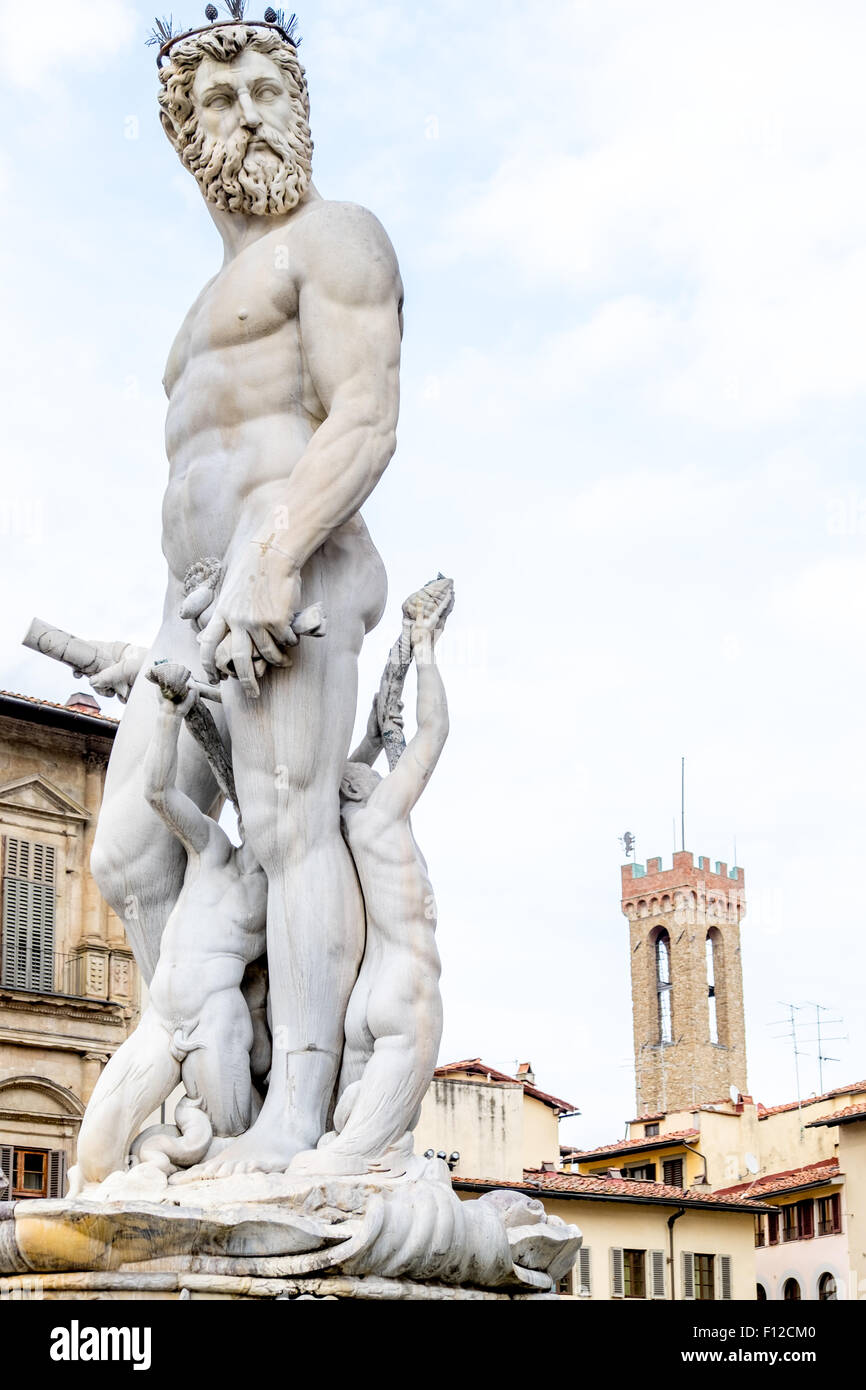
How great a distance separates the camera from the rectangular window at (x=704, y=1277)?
138ft

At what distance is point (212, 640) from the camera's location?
20.9 feet

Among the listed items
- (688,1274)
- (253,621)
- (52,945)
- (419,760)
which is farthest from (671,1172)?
(253,621)

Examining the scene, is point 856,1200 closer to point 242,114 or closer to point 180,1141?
point 180,1141

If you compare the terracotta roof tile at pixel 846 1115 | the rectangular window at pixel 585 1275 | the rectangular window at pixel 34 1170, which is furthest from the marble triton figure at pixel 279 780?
the terracotta roof tile at pixel 846 1115

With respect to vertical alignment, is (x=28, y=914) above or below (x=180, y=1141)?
above

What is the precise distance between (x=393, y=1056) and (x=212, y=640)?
140 cm

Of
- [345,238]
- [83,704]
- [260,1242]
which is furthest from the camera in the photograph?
[83,704]

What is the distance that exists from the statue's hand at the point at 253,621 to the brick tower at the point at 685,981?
4255 inches

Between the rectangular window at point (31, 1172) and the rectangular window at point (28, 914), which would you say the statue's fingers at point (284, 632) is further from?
the rectangular window at point (28, 914)

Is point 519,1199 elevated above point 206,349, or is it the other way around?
point 206,349

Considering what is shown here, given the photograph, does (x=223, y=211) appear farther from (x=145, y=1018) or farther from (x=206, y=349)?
(x=145, y=1018)
